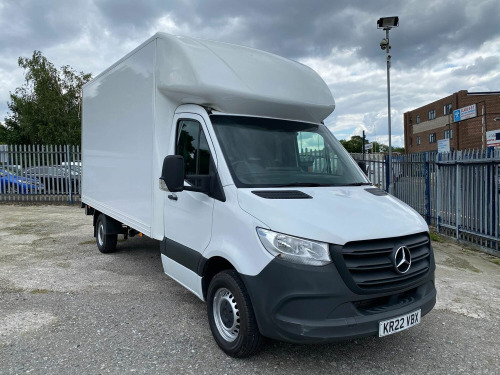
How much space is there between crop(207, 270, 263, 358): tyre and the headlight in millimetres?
531

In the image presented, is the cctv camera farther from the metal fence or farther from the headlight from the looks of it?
the headlight

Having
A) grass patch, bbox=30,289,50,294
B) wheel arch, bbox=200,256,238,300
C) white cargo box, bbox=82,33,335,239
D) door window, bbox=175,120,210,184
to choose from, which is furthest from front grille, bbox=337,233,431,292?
grass patch, bbox=30,289,50,294

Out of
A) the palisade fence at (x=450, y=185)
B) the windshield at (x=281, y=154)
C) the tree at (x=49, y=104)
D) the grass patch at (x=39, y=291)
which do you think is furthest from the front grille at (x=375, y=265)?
the tree at (x=49, y=104)

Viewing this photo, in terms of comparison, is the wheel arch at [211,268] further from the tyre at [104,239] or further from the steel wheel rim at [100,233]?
the steel wheel rim at [100,233]

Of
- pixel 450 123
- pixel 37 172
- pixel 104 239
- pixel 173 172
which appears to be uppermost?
pixel 450 123

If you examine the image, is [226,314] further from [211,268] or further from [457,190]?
[457,190]

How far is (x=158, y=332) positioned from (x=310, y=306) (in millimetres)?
1879

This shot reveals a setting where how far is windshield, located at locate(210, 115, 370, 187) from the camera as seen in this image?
142 inches

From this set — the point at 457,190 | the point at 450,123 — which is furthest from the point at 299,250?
the point at 450,123

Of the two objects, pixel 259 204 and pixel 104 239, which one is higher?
pixel 259 204

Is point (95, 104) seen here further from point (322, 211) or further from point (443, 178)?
point (443, 178)

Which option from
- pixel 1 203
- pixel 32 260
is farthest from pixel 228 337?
pixel 1 203

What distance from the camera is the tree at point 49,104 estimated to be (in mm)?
31031

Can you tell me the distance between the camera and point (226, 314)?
349cm
